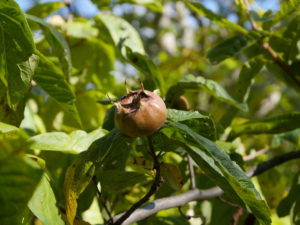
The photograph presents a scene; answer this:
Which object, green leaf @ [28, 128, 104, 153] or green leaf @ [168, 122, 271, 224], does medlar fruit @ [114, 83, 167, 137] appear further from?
green leaf @ [28, 128, 104, 153]

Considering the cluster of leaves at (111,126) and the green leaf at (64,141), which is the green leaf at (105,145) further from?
the green leaf at (64,141)

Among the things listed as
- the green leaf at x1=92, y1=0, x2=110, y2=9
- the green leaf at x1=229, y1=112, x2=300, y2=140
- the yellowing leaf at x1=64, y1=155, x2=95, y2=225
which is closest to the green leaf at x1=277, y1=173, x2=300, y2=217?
the green leaf at x1=229, y1=112, x2=300, y2=140

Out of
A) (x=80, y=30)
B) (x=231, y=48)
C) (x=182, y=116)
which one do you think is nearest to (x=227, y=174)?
(x=182, y=116)

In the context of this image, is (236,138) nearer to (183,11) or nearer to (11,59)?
(11,59)

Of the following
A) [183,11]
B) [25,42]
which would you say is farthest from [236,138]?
[183,11]

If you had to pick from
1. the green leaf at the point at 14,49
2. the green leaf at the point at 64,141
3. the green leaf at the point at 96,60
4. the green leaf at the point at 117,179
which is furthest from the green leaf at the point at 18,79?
the green leaf at the point at 96,60

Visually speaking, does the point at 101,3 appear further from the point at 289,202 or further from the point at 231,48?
the point at 289,202
